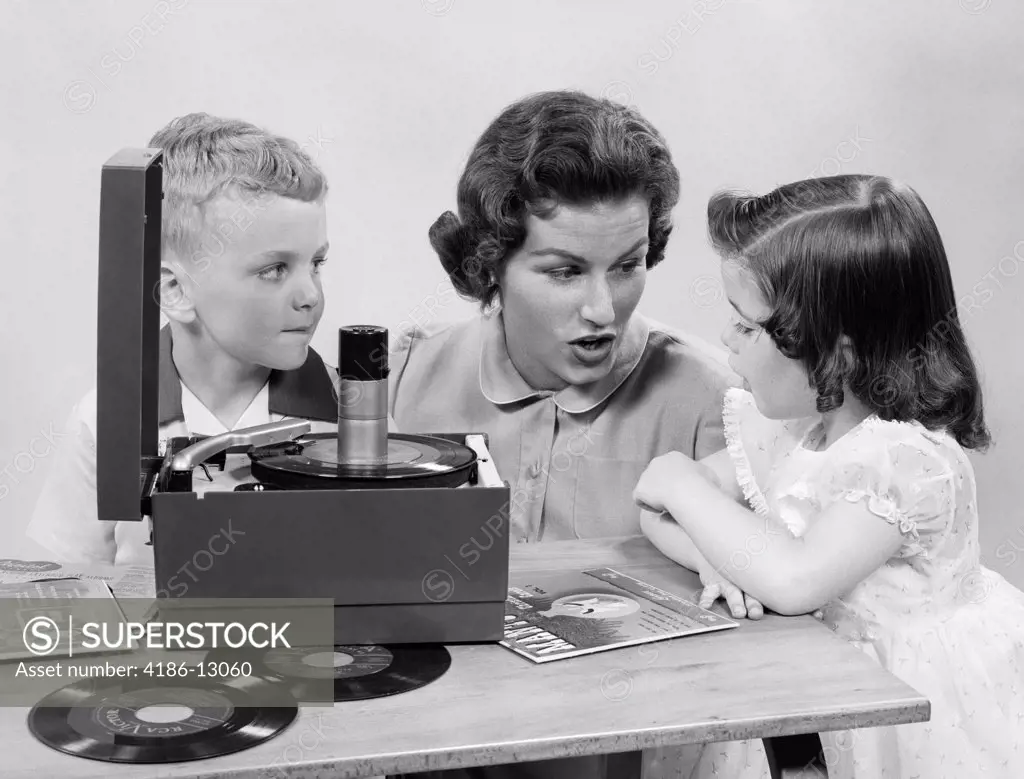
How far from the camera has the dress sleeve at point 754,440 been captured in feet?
5.83

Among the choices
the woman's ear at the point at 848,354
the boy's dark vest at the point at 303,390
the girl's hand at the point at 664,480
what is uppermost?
the woman's ear at the point at 848,354

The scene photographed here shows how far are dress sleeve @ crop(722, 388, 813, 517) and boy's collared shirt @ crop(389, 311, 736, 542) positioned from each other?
0.21 m

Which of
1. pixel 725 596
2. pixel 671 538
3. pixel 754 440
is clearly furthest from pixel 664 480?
pixel 754 440

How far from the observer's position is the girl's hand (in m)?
1.58

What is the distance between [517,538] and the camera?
2170mm

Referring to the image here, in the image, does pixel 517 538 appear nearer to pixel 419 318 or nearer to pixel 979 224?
pixel 419 318

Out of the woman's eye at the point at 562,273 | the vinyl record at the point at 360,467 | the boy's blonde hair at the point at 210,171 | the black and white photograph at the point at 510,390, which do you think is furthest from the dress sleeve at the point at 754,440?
the boy's blonde hair at the point at 210,171

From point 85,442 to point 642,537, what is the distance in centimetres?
93

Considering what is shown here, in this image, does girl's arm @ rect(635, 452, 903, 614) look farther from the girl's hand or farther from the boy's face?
the boy's face

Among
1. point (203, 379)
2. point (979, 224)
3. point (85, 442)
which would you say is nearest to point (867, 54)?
point (979, 224)

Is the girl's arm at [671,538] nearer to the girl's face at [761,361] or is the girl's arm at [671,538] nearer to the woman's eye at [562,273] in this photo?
the girl's face at [761,361]

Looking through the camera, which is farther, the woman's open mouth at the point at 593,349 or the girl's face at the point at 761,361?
the woman's open mouth at the point at 593,349

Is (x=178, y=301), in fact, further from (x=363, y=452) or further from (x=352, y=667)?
(x=352, y=667)

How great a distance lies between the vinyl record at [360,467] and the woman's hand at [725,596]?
0.34 m
